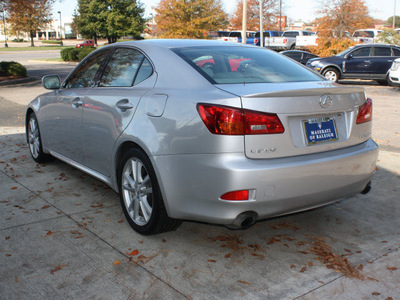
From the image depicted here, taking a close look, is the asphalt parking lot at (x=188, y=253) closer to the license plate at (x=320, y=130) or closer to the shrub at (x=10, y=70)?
the license plate at (x=320, y=130)

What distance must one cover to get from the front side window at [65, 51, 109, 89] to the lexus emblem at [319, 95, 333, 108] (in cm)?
240

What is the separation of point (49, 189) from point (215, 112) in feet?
9.14

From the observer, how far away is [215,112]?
3.20 m

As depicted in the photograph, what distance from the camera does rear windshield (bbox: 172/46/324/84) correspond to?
367 centimetres

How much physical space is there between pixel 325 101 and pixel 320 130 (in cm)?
22

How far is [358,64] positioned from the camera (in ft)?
62.6

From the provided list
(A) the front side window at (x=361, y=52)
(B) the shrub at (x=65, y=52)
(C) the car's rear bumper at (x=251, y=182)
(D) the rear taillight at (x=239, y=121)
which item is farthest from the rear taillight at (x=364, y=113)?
(B) the shrub at (x=65, y=52)

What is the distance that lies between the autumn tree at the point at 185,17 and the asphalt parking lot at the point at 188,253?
33.6 m

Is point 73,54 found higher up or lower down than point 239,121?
higher up

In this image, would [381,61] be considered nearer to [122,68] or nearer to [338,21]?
[338,21]

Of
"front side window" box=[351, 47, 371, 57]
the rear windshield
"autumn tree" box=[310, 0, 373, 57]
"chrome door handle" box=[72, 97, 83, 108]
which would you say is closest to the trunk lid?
the rear windshield

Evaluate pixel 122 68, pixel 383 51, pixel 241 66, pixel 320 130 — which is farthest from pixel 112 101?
pixel 383 51

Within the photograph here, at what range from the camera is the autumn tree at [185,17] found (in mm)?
37094

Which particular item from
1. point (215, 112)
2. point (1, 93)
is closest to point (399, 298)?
point (215, 112)
